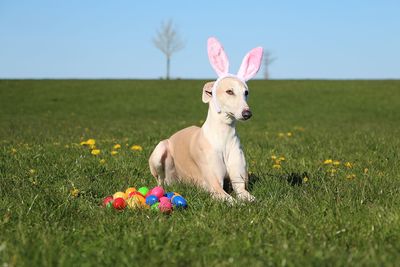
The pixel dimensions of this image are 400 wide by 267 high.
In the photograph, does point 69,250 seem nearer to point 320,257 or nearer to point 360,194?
point 320,257

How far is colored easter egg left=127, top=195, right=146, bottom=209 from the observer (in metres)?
4.62

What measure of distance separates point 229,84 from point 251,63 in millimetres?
439

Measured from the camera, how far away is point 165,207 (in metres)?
4.45

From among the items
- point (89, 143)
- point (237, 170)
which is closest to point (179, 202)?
point (237, 170)

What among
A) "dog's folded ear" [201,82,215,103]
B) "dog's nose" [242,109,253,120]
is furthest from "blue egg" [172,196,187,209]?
"dog's folded ear" [201,82,215,103]

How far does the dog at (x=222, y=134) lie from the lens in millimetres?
5109

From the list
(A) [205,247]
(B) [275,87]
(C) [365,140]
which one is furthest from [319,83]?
(A) [205,247]

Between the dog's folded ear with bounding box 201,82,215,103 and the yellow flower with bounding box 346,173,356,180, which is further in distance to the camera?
the yellow flower with bounding box 346,173,356,180

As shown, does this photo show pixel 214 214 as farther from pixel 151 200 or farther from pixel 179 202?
pixel 151 200

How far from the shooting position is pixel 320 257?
9.96 ft

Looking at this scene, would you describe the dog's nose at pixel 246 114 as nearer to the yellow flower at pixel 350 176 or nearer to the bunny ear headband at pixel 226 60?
the bunny ear headband at pixel 226 60

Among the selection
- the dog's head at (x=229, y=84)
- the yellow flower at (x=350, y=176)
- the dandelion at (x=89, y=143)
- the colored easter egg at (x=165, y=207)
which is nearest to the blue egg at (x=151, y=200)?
the colored easter egg at (x=165, y=207)

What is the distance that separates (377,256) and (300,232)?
2.16 feet

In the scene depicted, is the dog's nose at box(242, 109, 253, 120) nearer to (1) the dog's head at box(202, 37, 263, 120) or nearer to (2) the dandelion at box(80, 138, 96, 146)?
(1) the dog's head at box(202, 37, 263, 120)
